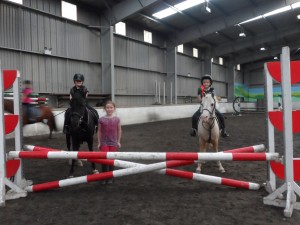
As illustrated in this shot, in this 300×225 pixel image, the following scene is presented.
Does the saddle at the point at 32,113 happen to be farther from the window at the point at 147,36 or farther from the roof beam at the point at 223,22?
the roof beam at the point at 223,22

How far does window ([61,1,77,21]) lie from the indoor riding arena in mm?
58

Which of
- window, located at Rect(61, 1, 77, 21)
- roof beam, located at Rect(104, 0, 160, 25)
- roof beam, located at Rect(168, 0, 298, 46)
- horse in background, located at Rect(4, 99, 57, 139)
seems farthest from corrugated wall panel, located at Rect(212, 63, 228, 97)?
horse in background, located at Rect(4, 99, 57, 139)

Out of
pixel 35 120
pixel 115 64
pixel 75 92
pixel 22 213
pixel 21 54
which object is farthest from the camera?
pixel 115 64

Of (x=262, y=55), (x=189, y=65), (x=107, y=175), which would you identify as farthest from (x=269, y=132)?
(x=262, y=55)

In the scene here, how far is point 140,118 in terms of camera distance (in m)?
15.3

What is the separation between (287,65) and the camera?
2992 millimetres

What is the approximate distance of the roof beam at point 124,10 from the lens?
13359mm

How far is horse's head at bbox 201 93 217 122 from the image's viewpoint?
436 cm

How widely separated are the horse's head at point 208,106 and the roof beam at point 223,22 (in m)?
14.5

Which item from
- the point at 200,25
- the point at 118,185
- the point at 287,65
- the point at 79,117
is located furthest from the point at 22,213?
the point at 200,25

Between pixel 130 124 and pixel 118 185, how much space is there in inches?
414

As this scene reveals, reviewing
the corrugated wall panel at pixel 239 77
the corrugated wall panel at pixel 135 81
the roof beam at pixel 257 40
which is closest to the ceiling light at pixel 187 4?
the corrugated wall panel at pixel 135 81

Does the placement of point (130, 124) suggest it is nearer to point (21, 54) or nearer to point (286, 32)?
point (21, 54)

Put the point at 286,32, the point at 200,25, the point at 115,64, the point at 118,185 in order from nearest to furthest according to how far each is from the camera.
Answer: the point at 118,185 → the point at 115,64 → the point at 200,25 → the point at 286,32
